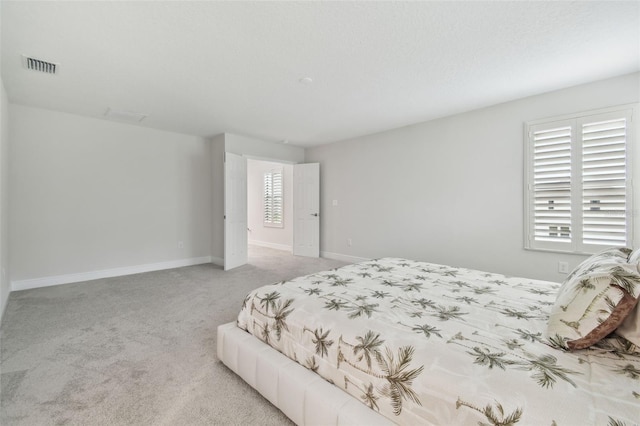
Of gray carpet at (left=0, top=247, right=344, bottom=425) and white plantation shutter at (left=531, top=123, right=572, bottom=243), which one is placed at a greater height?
white plantation shutter at (left=531, top=123, right=572, bottom=243)

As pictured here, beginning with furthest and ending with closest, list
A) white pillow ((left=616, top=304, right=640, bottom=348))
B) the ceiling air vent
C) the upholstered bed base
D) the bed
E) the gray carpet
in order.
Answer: the ceiling air vent < the gray carpet < the upholstered bed base < white pillow ((left=616, top=304, right=640, bottom=348)) < the bed

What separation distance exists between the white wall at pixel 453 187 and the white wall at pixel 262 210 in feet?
Result: 5.36

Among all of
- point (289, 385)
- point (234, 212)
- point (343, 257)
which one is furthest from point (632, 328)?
point (234, 212)

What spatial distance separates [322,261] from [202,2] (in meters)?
4.54

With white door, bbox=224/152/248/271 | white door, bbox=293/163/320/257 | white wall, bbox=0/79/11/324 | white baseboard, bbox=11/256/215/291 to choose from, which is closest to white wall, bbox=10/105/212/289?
white baseboard, bbox=11/256/215/291

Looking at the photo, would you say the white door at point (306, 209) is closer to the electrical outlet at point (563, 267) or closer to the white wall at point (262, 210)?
the white wall at point (262, 210)

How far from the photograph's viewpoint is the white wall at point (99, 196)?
382 cm

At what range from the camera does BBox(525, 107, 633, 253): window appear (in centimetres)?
290

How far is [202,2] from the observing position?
1.86 m

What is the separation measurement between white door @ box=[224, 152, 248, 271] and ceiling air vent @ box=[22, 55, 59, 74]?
96.4 inches

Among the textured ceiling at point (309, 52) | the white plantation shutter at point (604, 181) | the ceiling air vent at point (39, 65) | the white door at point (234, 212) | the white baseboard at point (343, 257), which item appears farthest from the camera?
the white baseboard at point (343, 257)

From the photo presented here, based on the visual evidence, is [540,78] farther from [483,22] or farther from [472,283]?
[472,283]

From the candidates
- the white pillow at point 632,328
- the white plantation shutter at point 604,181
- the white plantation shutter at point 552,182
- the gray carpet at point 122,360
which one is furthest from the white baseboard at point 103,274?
the white plantation shutter at point 604,181

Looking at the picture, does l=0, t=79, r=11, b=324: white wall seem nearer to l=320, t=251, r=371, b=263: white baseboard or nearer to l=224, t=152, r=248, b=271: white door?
l=224, t=152, r=248, b=271: white door
